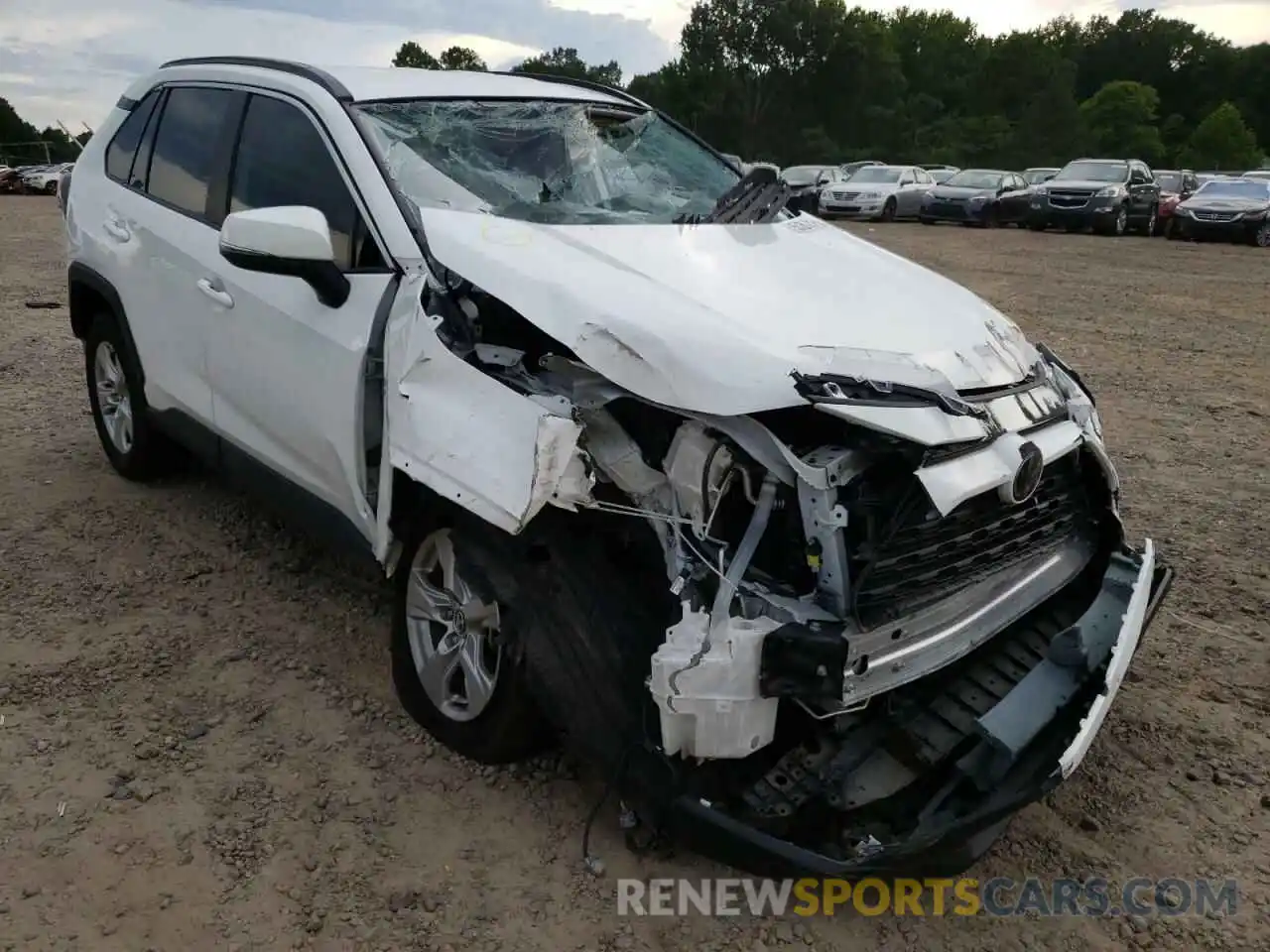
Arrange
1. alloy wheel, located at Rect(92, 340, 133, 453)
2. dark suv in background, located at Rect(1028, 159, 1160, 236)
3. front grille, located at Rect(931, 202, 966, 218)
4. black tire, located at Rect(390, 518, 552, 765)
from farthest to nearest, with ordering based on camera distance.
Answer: front grille, located at Rect(931, 202, 966, 218) < dark suv in background, located at Rect(1028, 159, 1160, 236) < alloy wheel, located at Rect(92, 340, 133, 453) < black tire, located at Rect(390, 518, 552, 765)

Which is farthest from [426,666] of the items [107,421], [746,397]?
[107,421]

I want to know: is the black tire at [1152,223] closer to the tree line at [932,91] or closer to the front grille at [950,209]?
the front grille at [950,209]

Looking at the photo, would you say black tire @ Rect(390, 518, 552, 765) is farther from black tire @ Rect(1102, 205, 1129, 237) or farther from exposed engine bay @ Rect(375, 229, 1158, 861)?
black tire @ Rect(1102, 205, 1129, 237)

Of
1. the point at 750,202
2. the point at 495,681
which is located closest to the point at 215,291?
the point at 495,681

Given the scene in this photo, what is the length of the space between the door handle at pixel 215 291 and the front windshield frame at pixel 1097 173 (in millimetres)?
21505

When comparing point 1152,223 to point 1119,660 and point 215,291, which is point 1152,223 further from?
point 215,291

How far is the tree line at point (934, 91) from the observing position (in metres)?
57.3

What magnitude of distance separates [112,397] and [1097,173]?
21.9 metres

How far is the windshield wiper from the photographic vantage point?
3.48m

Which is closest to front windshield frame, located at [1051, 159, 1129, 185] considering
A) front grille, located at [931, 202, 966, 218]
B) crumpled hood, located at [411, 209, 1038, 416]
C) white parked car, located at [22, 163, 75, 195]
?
front grille, located at [931, 202, 966, 218]

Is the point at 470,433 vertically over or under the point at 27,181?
over

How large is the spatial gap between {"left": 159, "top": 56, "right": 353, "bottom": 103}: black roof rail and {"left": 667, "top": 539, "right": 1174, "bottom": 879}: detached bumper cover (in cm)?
251

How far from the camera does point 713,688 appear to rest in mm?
2189

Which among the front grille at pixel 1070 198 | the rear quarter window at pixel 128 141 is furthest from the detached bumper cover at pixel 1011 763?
the front grille at pixel 1070 198
